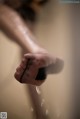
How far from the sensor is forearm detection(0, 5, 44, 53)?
104 cm

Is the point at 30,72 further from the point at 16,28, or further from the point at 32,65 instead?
the point at 16,28

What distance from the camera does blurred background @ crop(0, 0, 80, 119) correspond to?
1072 millimetres

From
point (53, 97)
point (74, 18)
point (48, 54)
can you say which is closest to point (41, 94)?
point (53, 97)

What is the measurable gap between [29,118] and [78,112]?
0.17 metres

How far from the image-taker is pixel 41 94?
110 centimetres

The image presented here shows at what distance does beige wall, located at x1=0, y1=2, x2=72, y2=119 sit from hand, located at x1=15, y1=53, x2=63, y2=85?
0.20 feet

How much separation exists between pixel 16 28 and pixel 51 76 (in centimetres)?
20

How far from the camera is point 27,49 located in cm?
104

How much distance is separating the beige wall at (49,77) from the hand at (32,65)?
6 cm

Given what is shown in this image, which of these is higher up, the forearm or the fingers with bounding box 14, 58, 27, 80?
the forearm

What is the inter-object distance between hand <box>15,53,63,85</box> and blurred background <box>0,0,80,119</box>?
61 millimetres

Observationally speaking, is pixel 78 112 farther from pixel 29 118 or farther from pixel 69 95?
pixel 29 118

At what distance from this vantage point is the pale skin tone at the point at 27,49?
99cm

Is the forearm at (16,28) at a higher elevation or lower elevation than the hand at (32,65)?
higher
